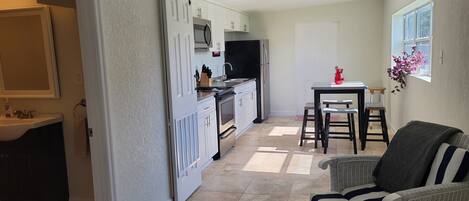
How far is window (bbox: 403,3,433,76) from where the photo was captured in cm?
420

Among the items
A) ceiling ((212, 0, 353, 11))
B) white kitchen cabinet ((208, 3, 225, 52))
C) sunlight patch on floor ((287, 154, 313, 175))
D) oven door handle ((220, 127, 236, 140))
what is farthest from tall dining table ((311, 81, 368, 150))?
ceiling ((212, 0, 353, 11))

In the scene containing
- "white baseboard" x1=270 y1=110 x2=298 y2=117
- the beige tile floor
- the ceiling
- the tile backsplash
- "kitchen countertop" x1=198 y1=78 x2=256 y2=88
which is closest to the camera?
the beige tile floor

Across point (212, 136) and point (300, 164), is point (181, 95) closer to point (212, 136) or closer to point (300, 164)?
point (212, 136)

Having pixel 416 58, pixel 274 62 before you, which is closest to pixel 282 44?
pixel 274 62

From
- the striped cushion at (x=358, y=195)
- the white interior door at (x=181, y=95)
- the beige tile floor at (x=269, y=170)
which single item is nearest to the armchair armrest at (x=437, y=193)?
the striped cushion at (x=358, y=195)

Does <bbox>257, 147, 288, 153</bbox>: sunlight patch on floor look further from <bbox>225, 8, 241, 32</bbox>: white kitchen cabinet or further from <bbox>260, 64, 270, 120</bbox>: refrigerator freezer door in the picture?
<bbox>225, 8, 241, 32</bbox>: white kitchen cabinet

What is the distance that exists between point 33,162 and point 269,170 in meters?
2.33

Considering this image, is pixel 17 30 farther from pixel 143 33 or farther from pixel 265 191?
pixel 265 191

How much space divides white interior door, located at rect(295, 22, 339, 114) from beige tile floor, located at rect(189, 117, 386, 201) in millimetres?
1823

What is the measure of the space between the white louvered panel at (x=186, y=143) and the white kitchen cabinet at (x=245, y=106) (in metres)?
2.03

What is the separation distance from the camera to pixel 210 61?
626 centimetres

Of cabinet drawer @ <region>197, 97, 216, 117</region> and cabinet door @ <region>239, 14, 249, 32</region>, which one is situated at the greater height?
cabinet door @ <region>239, 14, 249, 32</region>

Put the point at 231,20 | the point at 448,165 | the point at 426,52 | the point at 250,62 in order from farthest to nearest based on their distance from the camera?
the point at 250,62
the point at 231,20
the point at 426,52
the point at 448,165

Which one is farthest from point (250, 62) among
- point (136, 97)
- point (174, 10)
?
point (136, 97)
